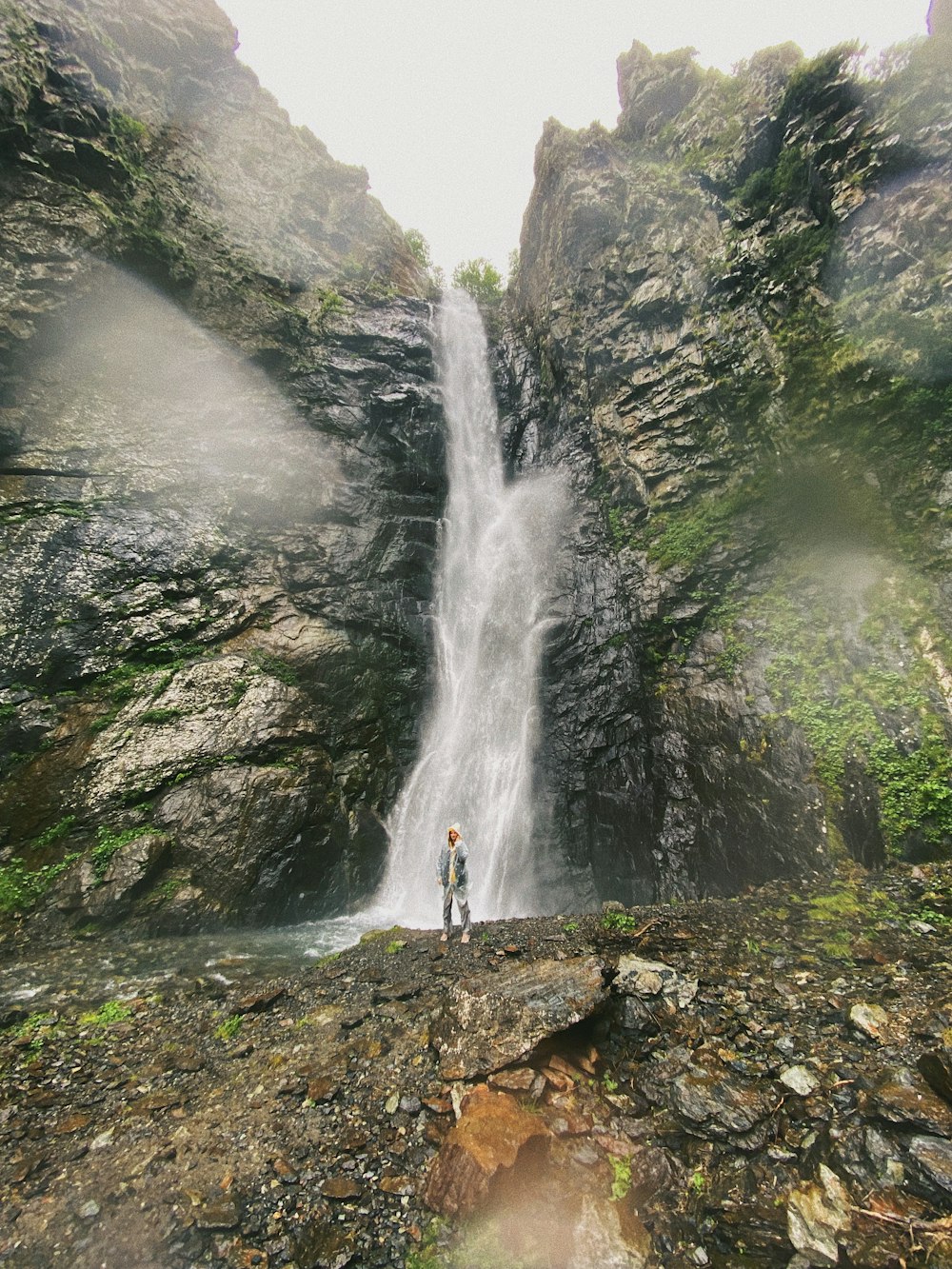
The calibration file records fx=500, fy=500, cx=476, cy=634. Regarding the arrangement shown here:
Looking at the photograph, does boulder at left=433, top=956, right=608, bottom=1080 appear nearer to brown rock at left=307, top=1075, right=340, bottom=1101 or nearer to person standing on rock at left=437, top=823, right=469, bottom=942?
brown rock at left=307, top=1075, right=340, bottom=1101

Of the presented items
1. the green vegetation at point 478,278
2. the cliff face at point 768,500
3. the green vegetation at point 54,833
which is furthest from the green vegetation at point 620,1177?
the green vegetation at point 478,278

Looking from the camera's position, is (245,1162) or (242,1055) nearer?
(245,1162)

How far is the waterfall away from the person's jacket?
116 inches

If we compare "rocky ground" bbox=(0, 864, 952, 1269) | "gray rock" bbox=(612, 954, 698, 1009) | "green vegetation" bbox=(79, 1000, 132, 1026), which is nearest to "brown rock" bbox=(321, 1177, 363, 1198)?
"rocky ground" bbox=(0, 864, 952, 1269)

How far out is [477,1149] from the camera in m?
3.12

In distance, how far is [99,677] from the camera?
30.9 ft

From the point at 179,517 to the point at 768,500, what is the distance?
12973 mm

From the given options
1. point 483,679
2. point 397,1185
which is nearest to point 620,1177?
point 397,1185

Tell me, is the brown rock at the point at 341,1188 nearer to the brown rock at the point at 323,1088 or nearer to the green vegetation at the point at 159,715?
the brown rock at the point at 323,1088

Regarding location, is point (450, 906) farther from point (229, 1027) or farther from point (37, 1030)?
point (37, 1030)

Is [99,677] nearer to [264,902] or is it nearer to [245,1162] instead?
[264,902]

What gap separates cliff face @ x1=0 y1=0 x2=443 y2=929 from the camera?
8516 millimetres

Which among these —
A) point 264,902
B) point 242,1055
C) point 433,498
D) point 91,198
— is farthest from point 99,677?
point 91,198

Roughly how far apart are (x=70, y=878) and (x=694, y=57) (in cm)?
2699
